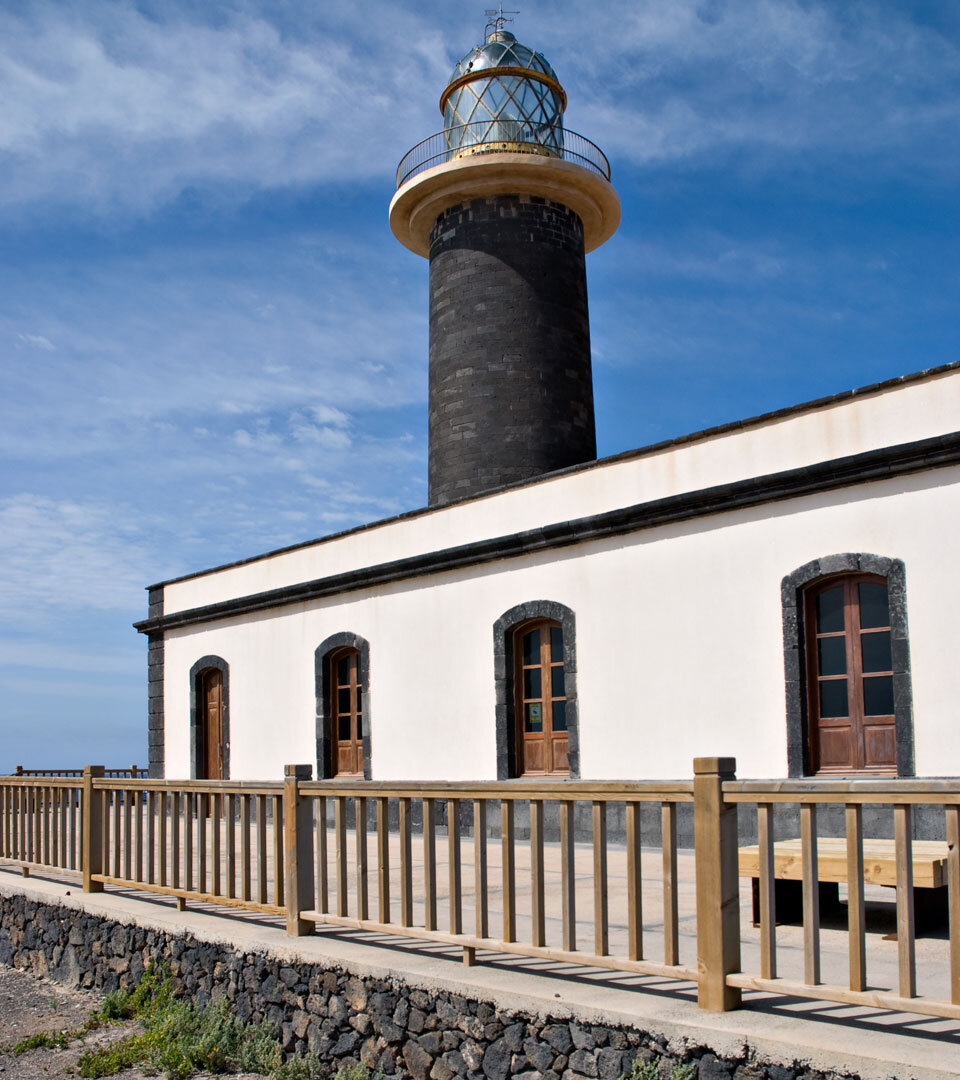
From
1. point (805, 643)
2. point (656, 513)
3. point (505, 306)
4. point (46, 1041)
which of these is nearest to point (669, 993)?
point (46, 1041)

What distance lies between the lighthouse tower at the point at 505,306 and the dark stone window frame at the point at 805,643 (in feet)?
19.0

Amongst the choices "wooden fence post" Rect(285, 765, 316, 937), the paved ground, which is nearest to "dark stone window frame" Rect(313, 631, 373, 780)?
the paved ground

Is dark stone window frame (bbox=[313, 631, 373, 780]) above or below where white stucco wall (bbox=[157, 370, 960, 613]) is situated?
below

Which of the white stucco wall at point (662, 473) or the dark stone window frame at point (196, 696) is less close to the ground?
the white stucco wall at point (662, 473)

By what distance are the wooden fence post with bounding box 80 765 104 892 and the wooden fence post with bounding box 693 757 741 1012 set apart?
15.0 feet

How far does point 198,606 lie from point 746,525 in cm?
920

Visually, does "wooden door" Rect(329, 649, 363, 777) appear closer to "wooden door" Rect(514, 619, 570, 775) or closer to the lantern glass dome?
"wooden door" Rect(514, 619, 570, 775)

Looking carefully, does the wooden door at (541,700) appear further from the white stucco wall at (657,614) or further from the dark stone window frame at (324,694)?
the dark stone window frame at (324,694)

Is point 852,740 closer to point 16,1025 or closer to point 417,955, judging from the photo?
point 417,955

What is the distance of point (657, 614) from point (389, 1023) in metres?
5.61

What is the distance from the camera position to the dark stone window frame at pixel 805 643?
A: 7996 mm

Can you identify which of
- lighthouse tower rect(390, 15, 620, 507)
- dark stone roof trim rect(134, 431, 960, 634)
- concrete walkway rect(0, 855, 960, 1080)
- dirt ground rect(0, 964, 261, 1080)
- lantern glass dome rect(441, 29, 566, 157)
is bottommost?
dirt ground rect(0, 964, 261, 1080)

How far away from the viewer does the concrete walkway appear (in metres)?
3.22

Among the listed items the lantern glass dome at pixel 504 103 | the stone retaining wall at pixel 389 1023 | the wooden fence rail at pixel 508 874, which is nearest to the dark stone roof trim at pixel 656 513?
the wooden fence rail at pixel 508 874
